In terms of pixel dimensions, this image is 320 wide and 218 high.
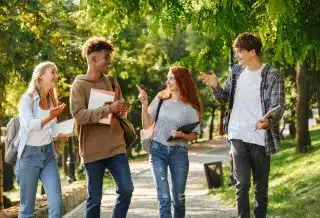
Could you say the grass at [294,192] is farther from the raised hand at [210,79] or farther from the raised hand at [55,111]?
the raised hand at [55,111]

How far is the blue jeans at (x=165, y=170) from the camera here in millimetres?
6543

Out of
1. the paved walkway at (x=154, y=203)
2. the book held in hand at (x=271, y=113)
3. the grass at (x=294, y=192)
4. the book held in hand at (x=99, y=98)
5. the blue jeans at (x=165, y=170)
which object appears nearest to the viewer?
the book held in hand at (x=271, y=113)

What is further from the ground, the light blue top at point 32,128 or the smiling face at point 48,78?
the smiling face at point 48,78

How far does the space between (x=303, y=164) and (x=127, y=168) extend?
423 inches

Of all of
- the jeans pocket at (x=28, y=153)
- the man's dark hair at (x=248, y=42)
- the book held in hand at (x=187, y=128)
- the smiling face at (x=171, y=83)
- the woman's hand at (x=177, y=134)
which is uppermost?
the man's dark hair at (x=248, y=42)

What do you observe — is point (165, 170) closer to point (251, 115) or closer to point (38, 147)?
point (251, 115)

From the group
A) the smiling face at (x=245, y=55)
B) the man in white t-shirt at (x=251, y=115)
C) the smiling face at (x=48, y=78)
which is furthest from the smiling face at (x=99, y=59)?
the smiling face at (x=245, y=55)

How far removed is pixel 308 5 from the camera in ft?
18.9

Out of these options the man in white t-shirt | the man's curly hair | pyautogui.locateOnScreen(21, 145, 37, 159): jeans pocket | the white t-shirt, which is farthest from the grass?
pyautogui.locateOnScreen(21, 145, 37, 159): jeans pocket

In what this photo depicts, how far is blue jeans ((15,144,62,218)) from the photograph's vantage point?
19.7 feet

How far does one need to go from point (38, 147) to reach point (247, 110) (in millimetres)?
1948

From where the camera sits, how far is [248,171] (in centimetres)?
606

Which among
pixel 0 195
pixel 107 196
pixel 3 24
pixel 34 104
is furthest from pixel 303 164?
pixel 34 104

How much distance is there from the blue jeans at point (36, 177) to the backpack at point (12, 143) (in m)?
0.09
